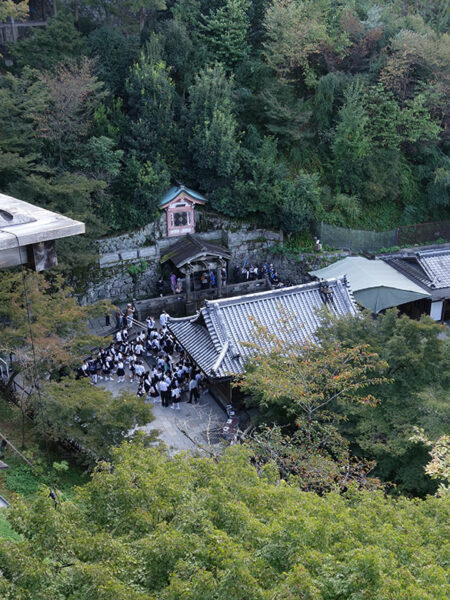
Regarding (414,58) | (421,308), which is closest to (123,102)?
(414,58)

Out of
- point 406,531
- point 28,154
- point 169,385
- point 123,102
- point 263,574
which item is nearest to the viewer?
point 263,574

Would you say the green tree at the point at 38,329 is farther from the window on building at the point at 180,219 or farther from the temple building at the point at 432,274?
the temple building at the point at 432,274

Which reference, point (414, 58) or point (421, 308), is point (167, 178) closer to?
point (421, 308)

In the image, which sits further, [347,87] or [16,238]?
[347,87]

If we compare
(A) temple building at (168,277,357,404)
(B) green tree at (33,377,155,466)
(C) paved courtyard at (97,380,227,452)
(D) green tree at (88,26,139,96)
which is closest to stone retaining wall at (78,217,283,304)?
(A) temple building at (168,277,357,404)

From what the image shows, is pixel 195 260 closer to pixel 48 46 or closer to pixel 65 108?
pixel 65 108

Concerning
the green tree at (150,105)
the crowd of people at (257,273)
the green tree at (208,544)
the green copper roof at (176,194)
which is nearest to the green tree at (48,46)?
the green tree at (150,105)
